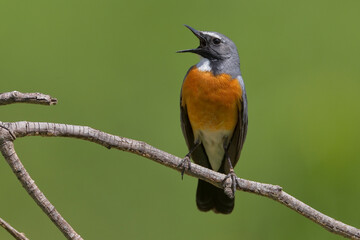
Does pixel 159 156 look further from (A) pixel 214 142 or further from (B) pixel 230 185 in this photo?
(A) pixel 214 142

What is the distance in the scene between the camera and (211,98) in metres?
2.85

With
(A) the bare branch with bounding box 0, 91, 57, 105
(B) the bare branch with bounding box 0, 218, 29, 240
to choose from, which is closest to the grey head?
(A) the bare branch with bounding box 0, 91, 57, 105

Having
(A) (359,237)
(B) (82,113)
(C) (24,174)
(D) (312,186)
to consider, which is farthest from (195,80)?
(C) (24,174)

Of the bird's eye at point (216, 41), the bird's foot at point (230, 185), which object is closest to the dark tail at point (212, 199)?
the bird's eye at point (216, 41)

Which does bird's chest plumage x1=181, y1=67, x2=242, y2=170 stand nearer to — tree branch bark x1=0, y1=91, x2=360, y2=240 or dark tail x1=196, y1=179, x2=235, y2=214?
dark tail x1=196, y1=179, x2=235, y2=214

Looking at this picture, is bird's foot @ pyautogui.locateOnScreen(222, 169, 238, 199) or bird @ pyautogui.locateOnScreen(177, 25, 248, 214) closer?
bird's foot @ pyautogui.locateOnScreen(222, 169, 238, 199)

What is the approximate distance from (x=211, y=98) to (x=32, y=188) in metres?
1.42

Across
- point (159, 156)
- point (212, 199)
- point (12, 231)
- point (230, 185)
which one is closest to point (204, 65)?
point (212, 199)

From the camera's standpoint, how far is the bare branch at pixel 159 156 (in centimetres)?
171

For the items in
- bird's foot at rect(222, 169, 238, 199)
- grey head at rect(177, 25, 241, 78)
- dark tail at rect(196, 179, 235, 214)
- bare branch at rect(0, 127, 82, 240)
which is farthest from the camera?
dark tail at rect(196, 179, 235, 214)

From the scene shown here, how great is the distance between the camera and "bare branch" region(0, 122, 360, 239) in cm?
171

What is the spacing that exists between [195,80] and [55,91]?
90 centimetres

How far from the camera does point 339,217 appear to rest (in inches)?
121

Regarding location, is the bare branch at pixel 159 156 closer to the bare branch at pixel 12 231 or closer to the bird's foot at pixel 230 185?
the bird's foot at pixel 230 185
